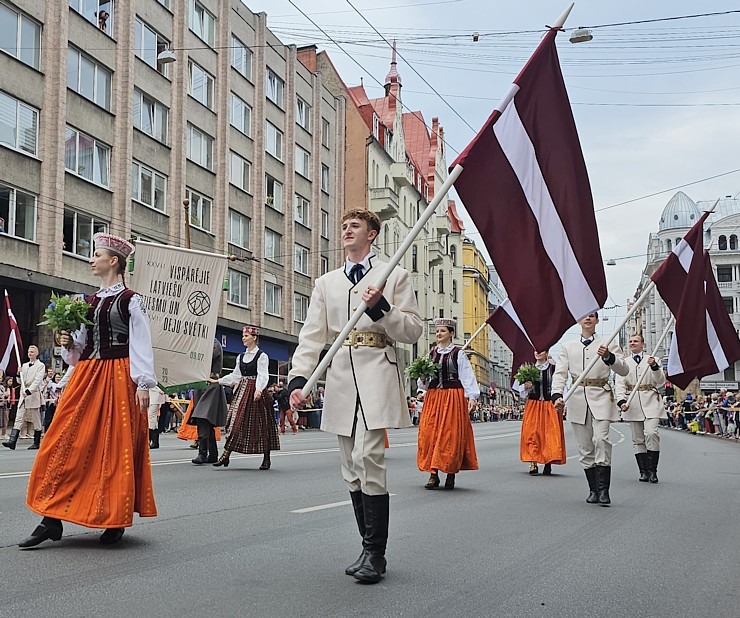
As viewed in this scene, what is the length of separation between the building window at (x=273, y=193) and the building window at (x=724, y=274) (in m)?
69.7

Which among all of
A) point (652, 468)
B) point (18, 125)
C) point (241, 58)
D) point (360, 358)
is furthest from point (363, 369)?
point (241, 58)

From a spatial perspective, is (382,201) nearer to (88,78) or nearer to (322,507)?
(88,78)

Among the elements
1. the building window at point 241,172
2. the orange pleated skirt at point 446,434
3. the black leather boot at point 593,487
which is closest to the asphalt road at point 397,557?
the black leather boot at point 593,487

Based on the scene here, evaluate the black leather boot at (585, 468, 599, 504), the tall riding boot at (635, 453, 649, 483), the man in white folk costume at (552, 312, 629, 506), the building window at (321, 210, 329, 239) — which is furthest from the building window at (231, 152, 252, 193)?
the black leather boot at (585, 468, 599, 504)

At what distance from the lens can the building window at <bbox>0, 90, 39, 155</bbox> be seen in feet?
86.4

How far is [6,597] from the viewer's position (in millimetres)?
4820

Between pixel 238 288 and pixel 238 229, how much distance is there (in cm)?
259

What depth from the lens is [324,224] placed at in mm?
52500

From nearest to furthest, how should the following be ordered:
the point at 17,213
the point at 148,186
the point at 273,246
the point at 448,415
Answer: the point at 448,415, the point at 17,213, the point at 148,186, the point at 273,246

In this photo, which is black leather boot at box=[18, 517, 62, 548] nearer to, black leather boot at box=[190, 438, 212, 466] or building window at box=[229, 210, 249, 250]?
black leather boot at box=[190, 438, 212, 466]

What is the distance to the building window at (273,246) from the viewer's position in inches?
1763

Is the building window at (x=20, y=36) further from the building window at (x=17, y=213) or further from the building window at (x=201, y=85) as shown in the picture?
the building window at (x=201, y=85)

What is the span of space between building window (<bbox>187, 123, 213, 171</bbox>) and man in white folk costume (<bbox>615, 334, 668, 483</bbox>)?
26.8 metres

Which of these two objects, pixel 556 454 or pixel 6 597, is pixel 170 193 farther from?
pixel 6 597
